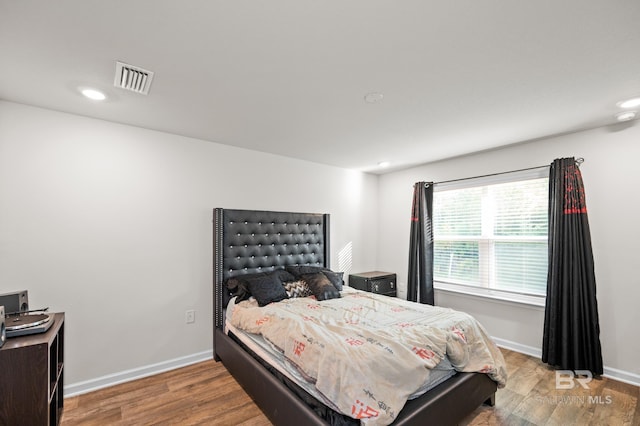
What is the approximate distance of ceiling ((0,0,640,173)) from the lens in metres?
1.36

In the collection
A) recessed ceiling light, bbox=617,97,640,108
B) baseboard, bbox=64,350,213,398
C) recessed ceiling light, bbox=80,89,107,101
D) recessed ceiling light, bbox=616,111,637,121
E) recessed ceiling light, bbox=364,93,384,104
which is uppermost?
recessed ceiling light, bbox=80,89,107,101

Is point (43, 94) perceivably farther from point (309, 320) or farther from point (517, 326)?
point (517, 326)

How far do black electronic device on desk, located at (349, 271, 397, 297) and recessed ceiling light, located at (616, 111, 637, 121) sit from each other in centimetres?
302

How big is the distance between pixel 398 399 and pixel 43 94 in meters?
3.15

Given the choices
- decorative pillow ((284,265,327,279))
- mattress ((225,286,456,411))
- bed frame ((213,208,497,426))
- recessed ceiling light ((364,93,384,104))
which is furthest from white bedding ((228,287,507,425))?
recessed ceiling light ((364,93,384,104))

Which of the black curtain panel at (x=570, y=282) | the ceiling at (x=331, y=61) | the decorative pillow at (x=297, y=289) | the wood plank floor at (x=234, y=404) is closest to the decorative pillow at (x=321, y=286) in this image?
the decorative pillow at (x=297, y=289)

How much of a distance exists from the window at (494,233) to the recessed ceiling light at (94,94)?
12.8 feet

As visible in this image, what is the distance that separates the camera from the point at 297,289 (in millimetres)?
3232

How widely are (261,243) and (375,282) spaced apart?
1763 mm

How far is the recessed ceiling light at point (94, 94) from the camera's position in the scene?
2111 millimetres

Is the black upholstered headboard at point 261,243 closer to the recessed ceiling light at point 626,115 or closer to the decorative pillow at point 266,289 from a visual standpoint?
the decorative pillow at point 266,289

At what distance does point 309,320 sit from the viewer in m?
2.34

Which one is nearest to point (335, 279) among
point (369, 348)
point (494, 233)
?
point (369, 348)

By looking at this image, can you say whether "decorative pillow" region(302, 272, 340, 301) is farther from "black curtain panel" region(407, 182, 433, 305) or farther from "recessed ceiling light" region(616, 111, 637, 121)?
"recessed ceiling light" region(616, 111, 637, 121)
